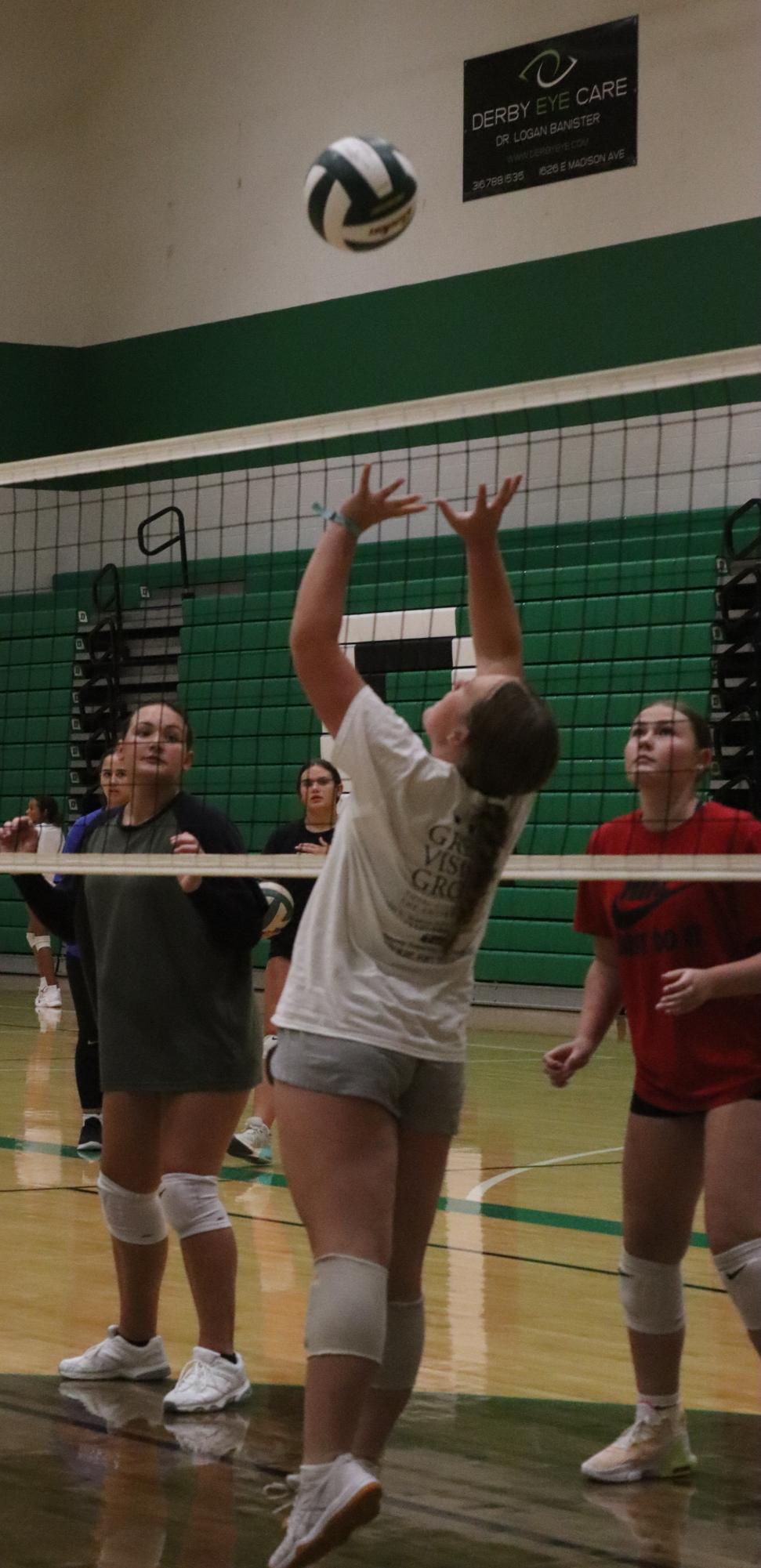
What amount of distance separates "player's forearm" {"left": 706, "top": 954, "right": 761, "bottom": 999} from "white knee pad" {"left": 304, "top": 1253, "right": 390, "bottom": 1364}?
42.9 inches

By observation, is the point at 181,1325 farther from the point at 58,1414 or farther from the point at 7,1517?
the point at 7,1517

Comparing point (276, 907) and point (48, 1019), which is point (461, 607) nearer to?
point (48, 1019)

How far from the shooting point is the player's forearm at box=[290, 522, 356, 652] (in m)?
3.08

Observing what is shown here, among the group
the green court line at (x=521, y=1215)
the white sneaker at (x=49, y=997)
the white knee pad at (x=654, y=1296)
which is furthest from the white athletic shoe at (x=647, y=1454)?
the white sneaker at (x=49, y=997)

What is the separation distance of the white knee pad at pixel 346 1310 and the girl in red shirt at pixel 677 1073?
1039 mm

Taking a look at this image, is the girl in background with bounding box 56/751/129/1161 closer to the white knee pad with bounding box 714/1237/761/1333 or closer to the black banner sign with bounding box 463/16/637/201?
the white knee pad with bounding box 714/1237/761/1333

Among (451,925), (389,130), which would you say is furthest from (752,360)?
(389,130)

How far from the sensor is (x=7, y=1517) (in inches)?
141

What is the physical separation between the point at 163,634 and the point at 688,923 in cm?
1267

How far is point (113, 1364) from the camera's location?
4730mm

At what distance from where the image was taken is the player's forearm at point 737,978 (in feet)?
12.3

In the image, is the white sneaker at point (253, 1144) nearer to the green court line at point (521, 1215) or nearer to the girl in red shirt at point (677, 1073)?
the green court line at point (521, 1215)

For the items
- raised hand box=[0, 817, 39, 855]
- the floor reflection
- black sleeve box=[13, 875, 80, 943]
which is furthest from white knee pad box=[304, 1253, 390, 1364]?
black sleeve box=[13, 875, 80, 943]

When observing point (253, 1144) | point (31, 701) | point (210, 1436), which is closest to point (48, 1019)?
point (31, 701)
